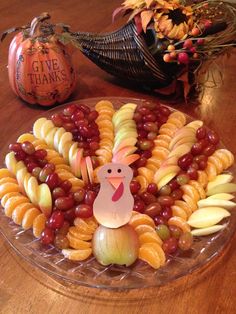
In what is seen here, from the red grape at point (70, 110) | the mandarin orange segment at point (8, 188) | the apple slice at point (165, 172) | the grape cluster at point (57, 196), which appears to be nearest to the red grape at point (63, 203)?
the grape cluster at point (57, 196)

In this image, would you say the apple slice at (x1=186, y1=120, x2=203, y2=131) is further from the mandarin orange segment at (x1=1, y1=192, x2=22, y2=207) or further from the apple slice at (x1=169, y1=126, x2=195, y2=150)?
the mandarin orange segment at (x1=1, y1=192, x2=22, y2=207)

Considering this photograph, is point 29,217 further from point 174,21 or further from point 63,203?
point 174,21

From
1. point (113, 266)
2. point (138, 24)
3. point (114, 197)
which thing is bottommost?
point (113, 266)

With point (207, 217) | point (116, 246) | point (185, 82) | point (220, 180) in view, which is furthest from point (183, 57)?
point (116, 246)

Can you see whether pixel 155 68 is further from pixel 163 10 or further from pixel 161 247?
pixel 161 247

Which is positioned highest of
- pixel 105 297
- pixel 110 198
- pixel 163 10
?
pixel 163 10

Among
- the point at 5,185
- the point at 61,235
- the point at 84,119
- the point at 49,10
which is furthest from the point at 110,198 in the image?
the point at 49,10
